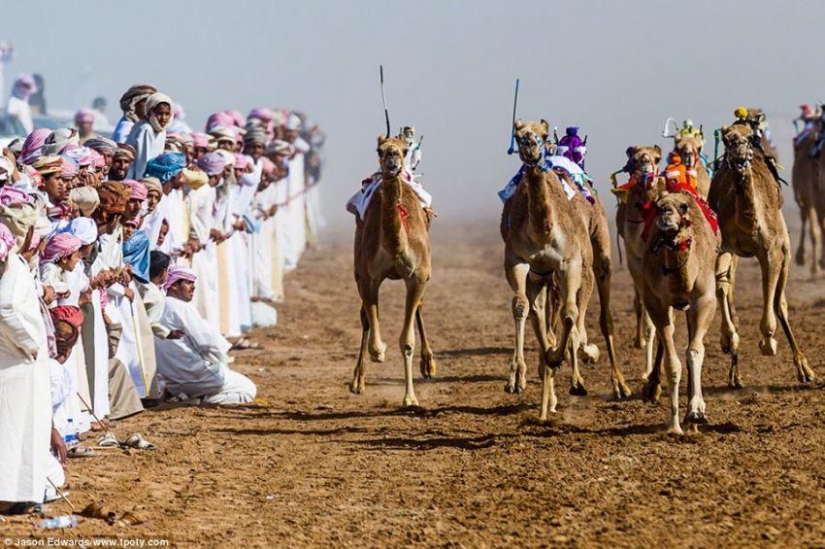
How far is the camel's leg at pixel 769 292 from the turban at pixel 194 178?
549 cm

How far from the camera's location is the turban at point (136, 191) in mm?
12664

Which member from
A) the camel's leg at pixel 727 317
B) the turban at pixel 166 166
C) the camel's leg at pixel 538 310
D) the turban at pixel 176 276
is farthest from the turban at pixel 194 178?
the camel's leg at pixel 727 317

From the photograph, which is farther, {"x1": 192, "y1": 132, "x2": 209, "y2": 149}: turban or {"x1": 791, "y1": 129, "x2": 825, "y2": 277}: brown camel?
{"x1": 791, "y1": 129, "x2": 825, "y2": 277}: brown camel

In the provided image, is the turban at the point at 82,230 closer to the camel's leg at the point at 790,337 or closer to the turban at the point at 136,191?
the turban at the point at 136,191

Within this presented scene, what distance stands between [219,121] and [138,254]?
223 inches

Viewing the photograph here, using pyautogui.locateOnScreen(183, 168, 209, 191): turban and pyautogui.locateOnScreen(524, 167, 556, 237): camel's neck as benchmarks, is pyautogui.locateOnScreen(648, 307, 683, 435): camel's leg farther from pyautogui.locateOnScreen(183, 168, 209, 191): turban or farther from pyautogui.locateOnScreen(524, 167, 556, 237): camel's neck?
pyautogui.locateOnScreen(183, 168, 209, 191): turban

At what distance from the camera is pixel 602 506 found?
9.20m

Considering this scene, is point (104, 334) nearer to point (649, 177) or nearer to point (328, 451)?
point (328, 451)

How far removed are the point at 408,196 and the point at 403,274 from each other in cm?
75

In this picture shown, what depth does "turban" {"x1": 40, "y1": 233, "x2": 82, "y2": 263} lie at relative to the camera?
1080cm

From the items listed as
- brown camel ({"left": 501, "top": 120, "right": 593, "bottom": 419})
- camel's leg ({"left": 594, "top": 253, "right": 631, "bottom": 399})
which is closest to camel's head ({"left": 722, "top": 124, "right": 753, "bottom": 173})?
brown camel ({"left": 501, "top": 120, "right": 593, "bottom": 419})

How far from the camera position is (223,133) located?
700 inches

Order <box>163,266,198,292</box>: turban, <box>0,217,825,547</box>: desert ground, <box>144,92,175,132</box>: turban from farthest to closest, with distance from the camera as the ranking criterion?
<box>144,92,175,132</box>: turban → <box>163,266,198,292</box>: turban → <box>0,217,825,547</box>: desert ground

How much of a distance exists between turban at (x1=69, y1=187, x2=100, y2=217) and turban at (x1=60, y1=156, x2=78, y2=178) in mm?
156
